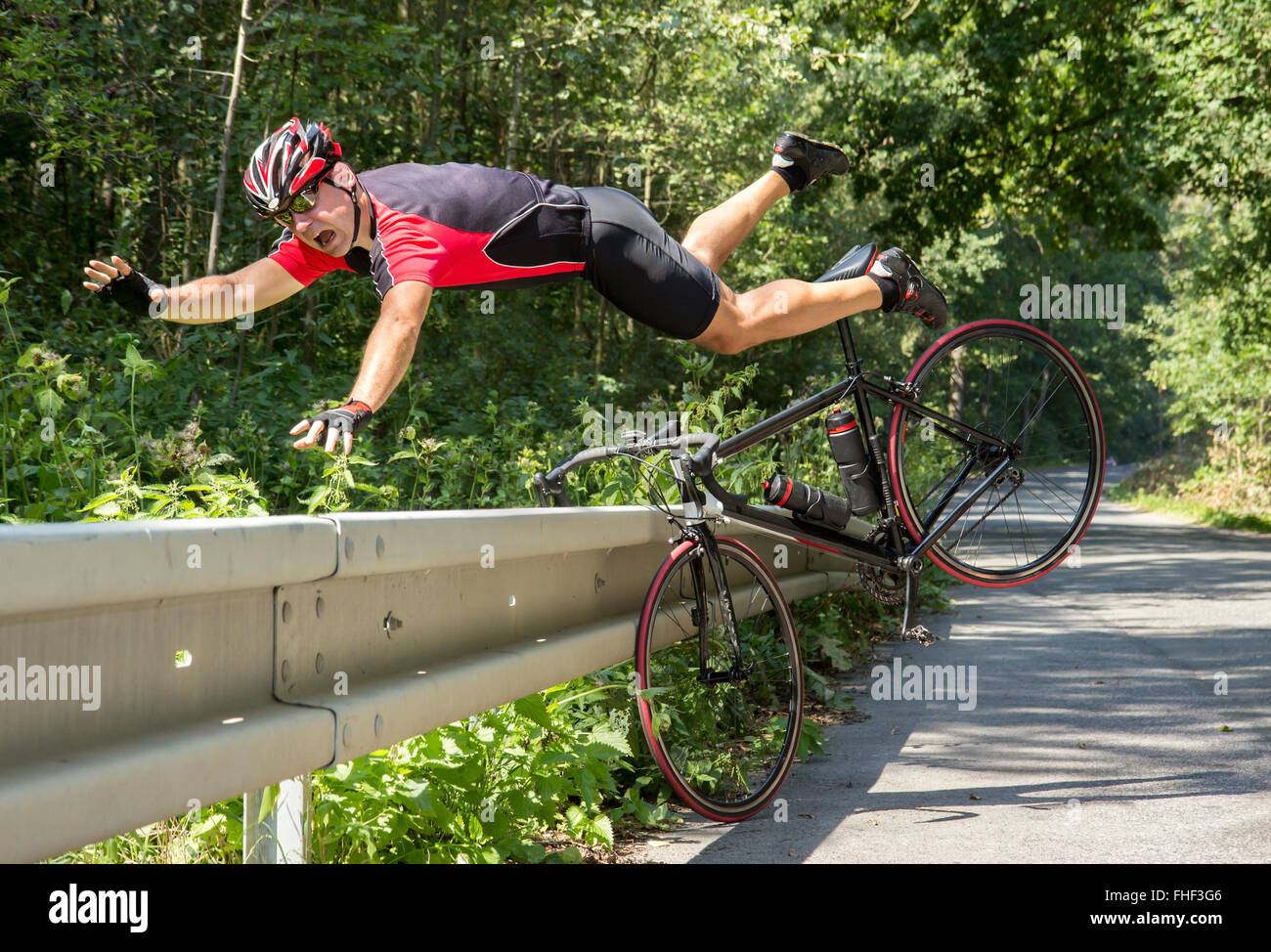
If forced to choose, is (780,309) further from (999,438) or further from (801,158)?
(999,438)

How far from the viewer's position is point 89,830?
6.09ft

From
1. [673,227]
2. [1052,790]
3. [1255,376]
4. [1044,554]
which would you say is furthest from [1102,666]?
[1255,376]

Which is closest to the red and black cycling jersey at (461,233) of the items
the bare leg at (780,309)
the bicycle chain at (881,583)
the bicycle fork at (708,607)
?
the bare leg at (780,309)

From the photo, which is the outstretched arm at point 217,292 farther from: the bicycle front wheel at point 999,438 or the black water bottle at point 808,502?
the bicycle front wheel at point 999,438

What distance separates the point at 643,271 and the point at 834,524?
1.36 m

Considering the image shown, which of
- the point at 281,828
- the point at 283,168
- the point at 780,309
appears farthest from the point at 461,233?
the point at 281,828

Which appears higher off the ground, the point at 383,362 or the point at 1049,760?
the point at 383,362

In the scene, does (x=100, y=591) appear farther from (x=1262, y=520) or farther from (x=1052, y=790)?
(x=1262, y=520)

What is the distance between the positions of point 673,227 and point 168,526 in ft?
71.3

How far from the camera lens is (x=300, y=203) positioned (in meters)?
3.58

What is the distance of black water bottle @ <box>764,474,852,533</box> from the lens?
472cm

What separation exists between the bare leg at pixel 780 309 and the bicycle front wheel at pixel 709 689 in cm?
76

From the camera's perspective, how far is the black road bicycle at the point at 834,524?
4309mm

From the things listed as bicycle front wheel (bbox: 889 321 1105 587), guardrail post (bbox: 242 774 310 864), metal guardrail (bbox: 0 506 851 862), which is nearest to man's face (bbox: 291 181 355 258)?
metal guardrail (bbox: 0 506 851 862)
